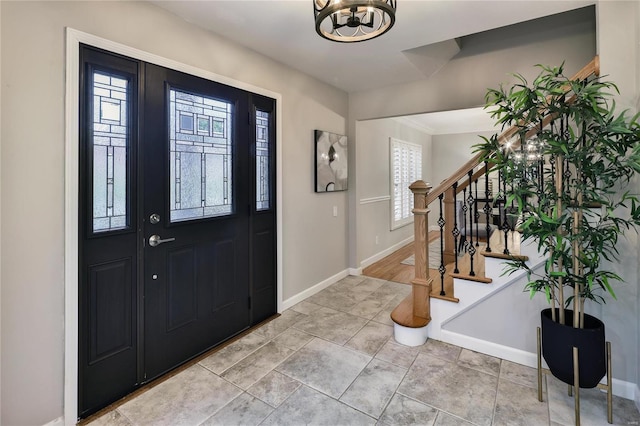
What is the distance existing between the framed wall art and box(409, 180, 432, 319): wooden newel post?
4.27 feet

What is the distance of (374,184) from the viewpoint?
5152mm

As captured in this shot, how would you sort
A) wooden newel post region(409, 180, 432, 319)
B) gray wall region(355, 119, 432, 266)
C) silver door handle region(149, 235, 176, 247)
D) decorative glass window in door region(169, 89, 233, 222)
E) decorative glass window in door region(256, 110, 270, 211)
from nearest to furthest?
silver door handle region(149, 235, 176, 247) < decorative glass window in door region(169, 89, 233, 222) < wooden newel post region(409, 180, 432, 319) < decorative glass window in door region(256, 110, 270, 211) < gray wall region(355, 119, 432, 266)

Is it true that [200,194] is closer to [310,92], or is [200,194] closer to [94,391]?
[94,391]

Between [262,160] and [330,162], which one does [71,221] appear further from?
[330,162]

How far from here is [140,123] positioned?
2033 millimetres

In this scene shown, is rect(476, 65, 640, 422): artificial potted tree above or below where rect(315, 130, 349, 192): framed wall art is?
below

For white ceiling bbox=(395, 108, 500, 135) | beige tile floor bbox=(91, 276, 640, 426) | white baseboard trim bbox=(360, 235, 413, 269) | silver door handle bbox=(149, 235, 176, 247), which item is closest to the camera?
beige tile floor bbox=(91, 276, 640, 426)

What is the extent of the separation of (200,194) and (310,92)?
185cm

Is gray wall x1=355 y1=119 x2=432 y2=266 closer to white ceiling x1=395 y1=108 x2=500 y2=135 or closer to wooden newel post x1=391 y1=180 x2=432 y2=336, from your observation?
white ceiling x1=395 y1=108 x2=500 y2=135

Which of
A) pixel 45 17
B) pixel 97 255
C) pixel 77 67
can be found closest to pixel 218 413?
pixel 97 255

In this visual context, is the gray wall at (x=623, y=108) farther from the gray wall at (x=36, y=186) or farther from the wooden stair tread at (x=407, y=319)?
the gray wall at (x=36, y=186)

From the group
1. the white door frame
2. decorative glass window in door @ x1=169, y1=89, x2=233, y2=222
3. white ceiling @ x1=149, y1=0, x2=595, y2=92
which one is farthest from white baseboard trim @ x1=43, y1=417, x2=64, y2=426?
white ceiling @ x1=149, y1=0, x2=595, y2=92

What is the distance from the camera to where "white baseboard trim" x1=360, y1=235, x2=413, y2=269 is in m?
4.78

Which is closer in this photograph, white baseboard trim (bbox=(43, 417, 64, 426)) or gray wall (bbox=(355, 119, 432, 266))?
white baseboard trim (bbox=(43, 417, 64, 426))
